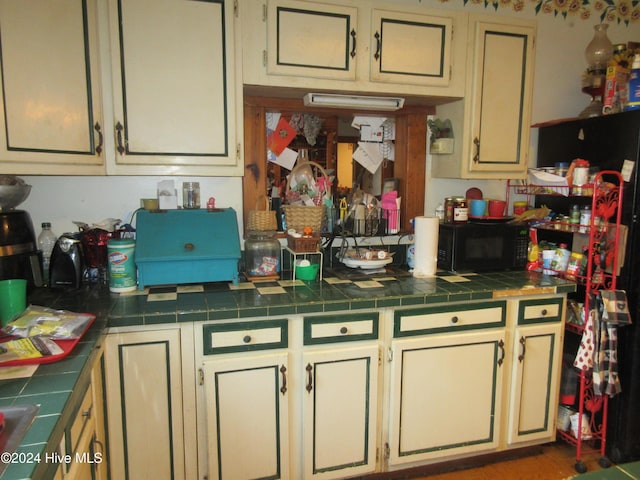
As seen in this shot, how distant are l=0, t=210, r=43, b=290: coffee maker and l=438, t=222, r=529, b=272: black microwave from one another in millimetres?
1937

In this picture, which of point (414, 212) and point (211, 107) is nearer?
point (211, 107)

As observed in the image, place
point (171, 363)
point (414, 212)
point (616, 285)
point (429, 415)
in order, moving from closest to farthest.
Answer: point (171, 363), point (429, 415), point (616, 285), point (414, 212)

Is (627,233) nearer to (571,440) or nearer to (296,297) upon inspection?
(571,440)

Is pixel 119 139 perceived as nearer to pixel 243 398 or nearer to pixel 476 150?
pixel 243 398

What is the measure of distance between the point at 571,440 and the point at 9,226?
2849 mm

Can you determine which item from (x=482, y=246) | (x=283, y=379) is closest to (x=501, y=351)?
(x=482, y=246)

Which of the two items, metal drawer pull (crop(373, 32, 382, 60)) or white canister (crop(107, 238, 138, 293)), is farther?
metal drawer pull (crop(373, 32, 382, 60))

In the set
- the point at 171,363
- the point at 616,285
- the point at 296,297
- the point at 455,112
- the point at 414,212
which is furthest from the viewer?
the point at 414,212

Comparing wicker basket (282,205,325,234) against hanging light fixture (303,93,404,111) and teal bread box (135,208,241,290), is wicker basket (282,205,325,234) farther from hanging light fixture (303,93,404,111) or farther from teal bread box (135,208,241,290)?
hanging light fixture (303,93,404,111)

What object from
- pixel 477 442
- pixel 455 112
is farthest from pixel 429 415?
pixel 455 112

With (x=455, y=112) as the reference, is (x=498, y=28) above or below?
above

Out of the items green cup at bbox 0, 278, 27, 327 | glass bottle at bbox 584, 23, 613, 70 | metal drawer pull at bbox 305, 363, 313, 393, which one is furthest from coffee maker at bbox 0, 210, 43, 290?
glass bottle at bbox 584, 23, 613, 70

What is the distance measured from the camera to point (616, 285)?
2.30m

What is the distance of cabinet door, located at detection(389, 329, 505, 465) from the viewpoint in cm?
206
